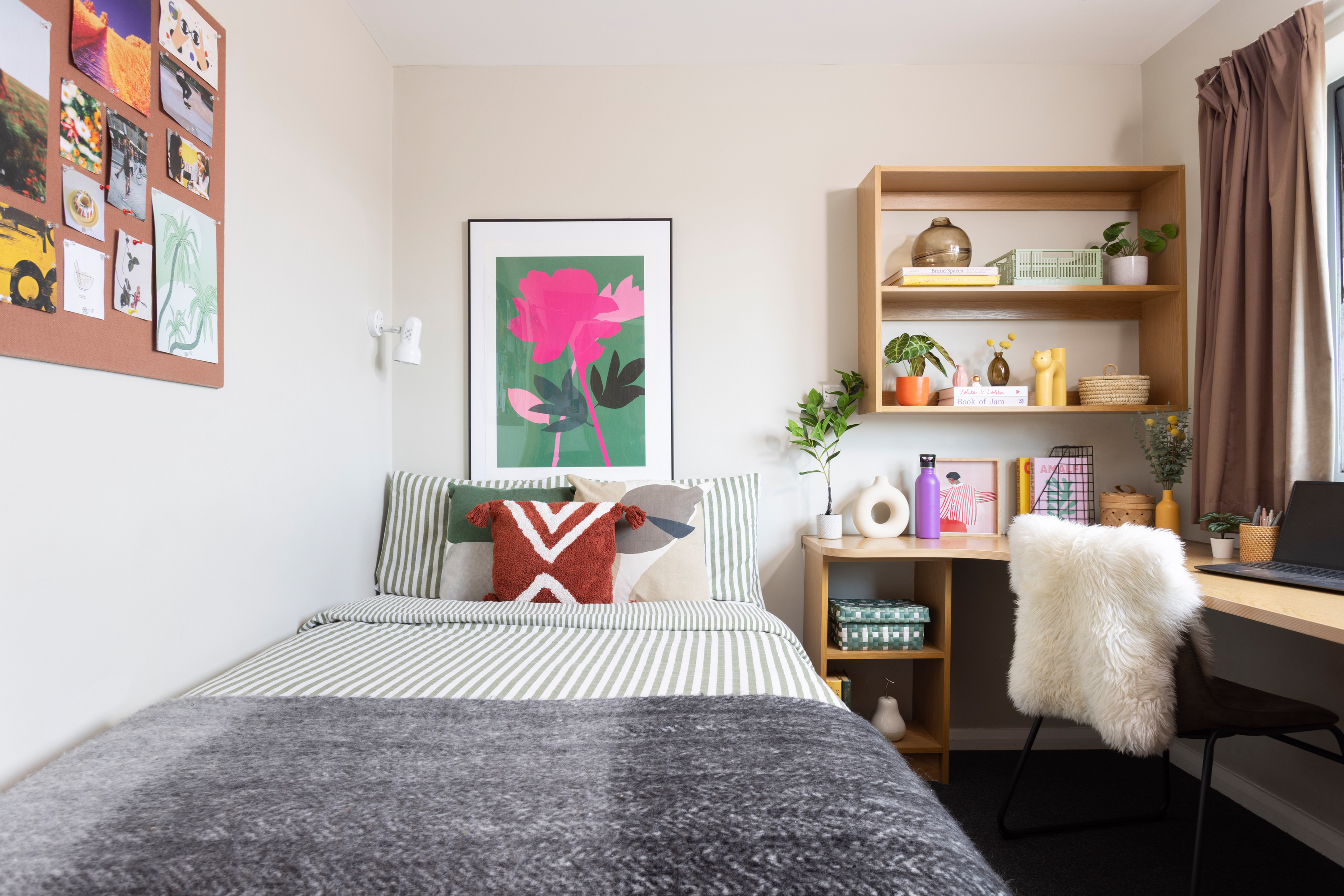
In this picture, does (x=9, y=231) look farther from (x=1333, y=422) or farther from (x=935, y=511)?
(x=1333, y=422)

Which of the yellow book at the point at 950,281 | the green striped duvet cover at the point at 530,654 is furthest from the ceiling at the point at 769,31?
the green striped duvet cover at the point at 530,654

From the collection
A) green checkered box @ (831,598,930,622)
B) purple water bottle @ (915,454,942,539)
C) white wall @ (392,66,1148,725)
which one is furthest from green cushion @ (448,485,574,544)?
purple water bottle @ (915,454,942,539)

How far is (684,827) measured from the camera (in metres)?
0.81

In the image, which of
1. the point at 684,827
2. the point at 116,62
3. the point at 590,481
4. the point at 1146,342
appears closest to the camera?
the point at 684,827

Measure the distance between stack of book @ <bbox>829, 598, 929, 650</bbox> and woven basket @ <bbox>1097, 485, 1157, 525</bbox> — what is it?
2.40 ft

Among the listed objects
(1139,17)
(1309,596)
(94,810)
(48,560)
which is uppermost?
(1139,17)

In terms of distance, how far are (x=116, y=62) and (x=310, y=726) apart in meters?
1.26

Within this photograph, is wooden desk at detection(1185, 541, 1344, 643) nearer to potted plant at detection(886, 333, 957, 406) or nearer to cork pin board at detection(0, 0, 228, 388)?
potted plant at detection(886, 333, 957, 406)

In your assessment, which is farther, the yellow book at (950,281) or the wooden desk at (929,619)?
the yellow book at (950,281)

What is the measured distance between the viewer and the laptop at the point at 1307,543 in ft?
5.66

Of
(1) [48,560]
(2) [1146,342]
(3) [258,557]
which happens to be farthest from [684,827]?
(2) [1146,342]

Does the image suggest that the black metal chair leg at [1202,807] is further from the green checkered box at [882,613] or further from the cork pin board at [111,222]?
the cork pin board at [111,222]

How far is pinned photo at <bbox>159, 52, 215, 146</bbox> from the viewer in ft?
4.80

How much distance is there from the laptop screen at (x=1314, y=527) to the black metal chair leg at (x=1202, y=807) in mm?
566
